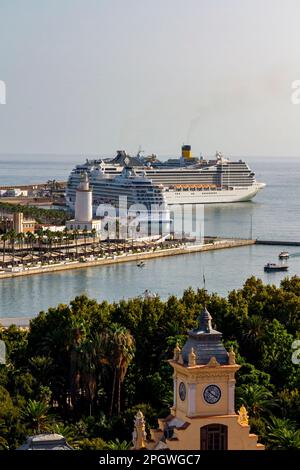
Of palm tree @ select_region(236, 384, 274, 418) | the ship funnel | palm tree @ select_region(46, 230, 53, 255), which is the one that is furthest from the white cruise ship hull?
palm tree @ select_region(236, 384, 274, 418)

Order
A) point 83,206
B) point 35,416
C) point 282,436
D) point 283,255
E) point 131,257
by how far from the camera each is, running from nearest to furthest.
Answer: point 282,436
point 35,416
point 283,255
point 131,257
point 83,206

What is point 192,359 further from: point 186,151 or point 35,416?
point 186,151

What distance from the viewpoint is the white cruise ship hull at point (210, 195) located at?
156 feet

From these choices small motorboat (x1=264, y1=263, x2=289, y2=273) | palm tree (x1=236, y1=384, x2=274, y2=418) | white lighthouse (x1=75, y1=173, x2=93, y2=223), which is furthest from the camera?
white lighthouse (x1=75, y1=173, x2=93, y2=223)

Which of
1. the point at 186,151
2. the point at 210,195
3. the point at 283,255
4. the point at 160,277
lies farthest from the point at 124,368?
Answer: the point at 186,151

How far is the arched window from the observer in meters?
6.05

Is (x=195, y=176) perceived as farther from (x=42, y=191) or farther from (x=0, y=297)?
(x=0, y=297)

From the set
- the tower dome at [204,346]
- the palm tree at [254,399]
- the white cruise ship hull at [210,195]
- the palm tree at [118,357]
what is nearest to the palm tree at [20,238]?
the white cruise ship hull at [210,195]

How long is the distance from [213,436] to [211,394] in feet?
0.73

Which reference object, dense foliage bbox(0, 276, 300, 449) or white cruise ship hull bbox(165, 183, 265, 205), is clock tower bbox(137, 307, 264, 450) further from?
white cruise ship hull bbox(165, 183, 265, 205)

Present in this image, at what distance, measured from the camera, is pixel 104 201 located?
45531mm

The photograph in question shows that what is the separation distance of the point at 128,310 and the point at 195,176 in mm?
37502

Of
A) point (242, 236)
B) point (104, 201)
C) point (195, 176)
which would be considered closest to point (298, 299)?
point (242, 236)

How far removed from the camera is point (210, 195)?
49.4m
